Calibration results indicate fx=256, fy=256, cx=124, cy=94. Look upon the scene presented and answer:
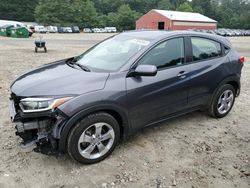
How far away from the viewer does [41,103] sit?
9.77 feet

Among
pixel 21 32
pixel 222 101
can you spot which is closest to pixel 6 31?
pixel 21 32

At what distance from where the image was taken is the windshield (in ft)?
11.8

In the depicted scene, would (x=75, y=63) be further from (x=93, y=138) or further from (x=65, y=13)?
(x=65, y=13)

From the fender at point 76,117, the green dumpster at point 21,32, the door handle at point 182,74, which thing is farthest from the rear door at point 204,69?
the green dumpster at point 21,32

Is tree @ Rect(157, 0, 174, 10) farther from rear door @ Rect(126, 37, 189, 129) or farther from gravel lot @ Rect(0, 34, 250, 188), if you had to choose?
gravel lot @ Rect(0, 34, 250, 188)

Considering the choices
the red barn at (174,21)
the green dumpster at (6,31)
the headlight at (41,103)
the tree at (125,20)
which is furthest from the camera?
the tree at (125,20)

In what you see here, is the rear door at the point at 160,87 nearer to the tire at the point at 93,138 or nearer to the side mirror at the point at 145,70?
the side mirror at the point at 145,70

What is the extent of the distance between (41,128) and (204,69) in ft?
8.91

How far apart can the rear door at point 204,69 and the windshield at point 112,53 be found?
3.16 feet

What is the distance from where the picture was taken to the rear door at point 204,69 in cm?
413

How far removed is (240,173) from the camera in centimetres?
328

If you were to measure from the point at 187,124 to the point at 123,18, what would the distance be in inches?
3022

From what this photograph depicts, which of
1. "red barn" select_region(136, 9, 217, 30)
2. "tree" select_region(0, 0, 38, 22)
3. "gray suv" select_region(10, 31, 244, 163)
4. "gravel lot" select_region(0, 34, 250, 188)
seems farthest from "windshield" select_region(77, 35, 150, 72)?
"tree" select_region(0, 0, 38, 22)

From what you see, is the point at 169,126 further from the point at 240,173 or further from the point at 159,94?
the point at 240,173
